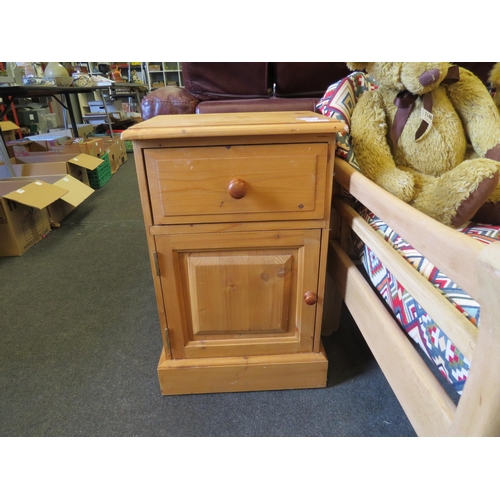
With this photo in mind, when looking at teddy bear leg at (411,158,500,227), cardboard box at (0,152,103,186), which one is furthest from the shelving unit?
teddy bear leg at (411,158,500,227)

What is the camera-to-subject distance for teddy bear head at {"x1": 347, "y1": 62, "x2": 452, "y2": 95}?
2.39 ft

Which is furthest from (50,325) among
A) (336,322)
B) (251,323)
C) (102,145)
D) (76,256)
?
(102,145)

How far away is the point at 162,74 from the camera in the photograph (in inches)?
232

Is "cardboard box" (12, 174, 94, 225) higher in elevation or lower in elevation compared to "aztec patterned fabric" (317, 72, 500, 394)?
lower

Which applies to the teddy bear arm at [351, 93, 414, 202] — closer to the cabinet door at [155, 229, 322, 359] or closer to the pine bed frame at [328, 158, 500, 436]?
the pine bed frame at [328, 158, 500, 436]

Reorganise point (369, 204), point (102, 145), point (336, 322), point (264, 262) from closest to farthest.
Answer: point (369, 204), point (264, 262), point (336, 322), point (102, 145)

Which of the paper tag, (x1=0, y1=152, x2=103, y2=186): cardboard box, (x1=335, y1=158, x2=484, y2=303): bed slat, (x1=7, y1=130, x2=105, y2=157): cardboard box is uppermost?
the paper tag

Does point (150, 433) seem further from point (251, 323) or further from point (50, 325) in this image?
point (50, 325)

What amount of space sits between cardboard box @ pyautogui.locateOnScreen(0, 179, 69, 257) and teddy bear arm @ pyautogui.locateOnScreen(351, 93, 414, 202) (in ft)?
4.63

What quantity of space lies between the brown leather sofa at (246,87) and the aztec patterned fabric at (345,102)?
97mm

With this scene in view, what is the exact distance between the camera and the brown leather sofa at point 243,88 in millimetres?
925

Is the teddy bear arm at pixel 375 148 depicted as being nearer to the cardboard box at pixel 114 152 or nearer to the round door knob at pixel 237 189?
the round door knob at pixel 237 189

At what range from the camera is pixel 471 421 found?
14.6 inches

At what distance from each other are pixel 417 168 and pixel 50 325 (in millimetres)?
1219
